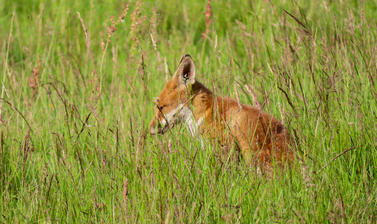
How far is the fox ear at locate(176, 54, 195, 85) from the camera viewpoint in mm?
5086

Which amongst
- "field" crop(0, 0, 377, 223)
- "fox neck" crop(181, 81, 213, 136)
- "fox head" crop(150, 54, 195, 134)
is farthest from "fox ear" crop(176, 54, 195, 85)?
"field" crop(0, 0, 377, 223)

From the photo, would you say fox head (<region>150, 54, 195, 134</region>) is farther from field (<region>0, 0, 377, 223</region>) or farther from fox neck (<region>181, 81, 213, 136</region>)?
field (<region>0, 0, 377, 223</region>)

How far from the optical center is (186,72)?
5.24 m

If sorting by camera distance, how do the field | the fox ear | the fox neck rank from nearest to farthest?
the field, the fox ear, the fox neck

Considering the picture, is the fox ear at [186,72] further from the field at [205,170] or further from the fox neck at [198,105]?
the field at [205,170]

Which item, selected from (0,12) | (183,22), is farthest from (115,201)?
(0,12)

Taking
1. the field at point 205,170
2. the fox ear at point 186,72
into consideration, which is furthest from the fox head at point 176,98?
the field at point 205,170

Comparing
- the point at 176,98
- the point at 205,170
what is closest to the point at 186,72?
the point at 176,98

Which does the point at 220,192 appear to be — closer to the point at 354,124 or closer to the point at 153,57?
the point at 354,124

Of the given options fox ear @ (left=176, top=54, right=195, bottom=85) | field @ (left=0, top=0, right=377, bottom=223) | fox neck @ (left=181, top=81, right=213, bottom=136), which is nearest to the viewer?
field @ (left=0, top=0, right=377, bottom=223)

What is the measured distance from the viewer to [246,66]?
6727 millimetres

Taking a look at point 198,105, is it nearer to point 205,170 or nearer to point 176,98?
point 176,98

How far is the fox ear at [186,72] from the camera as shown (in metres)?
5.09

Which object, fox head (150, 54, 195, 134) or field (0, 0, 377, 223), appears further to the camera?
fox head (150, 54, 195, 134)
